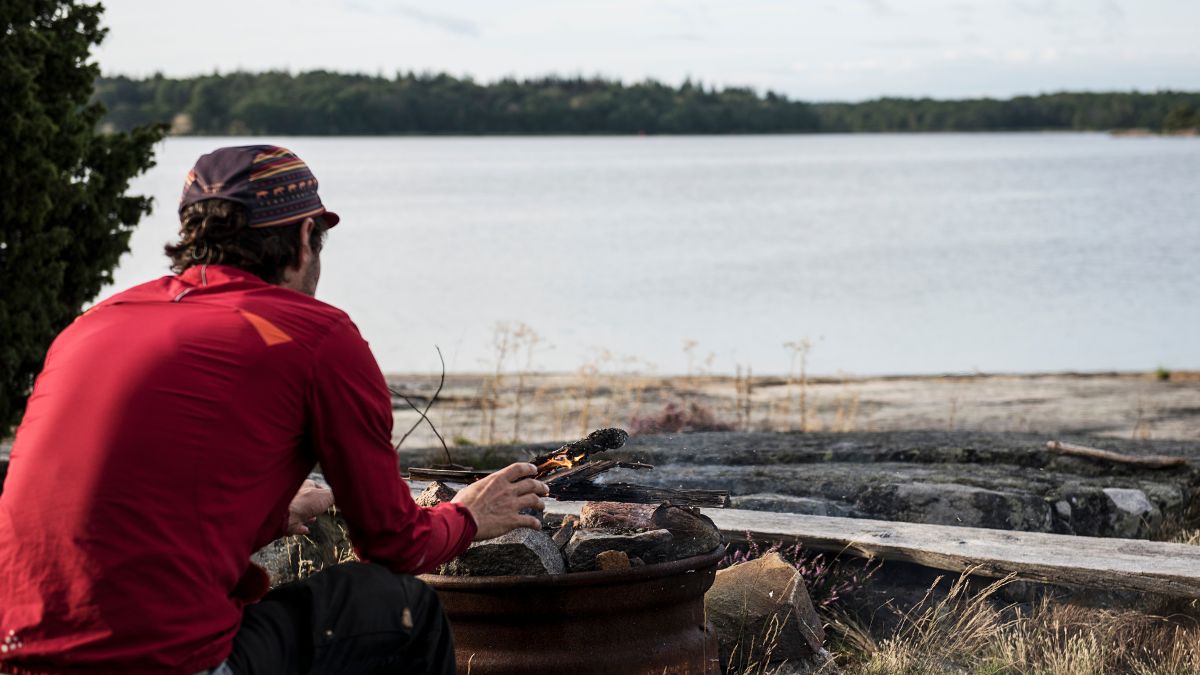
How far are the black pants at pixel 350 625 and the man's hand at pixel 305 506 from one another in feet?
1.45

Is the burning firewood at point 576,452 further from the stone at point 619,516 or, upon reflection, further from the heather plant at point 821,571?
the heather plant at point 821,571

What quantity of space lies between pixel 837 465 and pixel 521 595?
460 centimetres

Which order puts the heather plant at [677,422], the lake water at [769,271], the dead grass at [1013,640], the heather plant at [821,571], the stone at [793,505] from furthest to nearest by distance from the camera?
1. the lake water at [769,271]
2. the heather plant at [677,422]
3. the stone at [793,505]
4. the heather plant at [821,571]
5. the dead grass at [1013,640]

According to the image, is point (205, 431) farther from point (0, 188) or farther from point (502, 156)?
point (502, 156)

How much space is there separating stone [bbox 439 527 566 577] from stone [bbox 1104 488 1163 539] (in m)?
3.98

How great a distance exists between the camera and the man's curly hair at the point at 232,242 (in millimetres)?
3254

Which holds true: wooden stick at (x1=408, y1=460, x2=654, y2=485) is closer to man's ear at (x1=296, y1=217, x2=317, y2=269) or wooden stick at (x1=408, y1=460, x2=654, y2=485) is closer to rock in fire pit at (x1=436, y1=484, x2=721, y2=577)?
rock in fire pit at (x1=436, y1=484, x2=721, y2=577)

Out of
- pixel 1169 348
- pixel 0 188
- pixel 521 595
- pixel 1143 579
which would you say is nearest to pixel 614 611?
pixel 521 595

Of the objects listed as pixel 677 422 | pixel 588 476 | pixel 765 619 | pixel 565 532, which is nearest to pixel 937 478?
pixel 765 619

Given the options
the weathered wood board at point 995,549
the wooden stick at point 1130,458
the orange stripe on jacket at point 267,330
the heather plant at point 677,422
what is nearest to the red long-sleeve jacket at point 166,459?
the orange stripe on jacket at point 267,330

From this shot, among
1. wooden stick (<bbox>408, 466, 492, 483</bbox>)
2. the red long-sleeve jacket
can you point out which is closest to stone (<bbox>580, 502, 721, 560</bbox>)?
wooden stick (<bbox>408, 466, 492, 483</bbox>)

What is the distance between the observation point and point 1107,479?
772 centimetres

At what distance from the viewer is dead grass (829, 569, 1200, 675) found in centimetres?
530

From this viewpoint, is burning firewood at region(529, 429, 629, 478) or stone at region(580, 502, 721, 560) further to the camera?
stone at region(580, 502, 721, 560)
